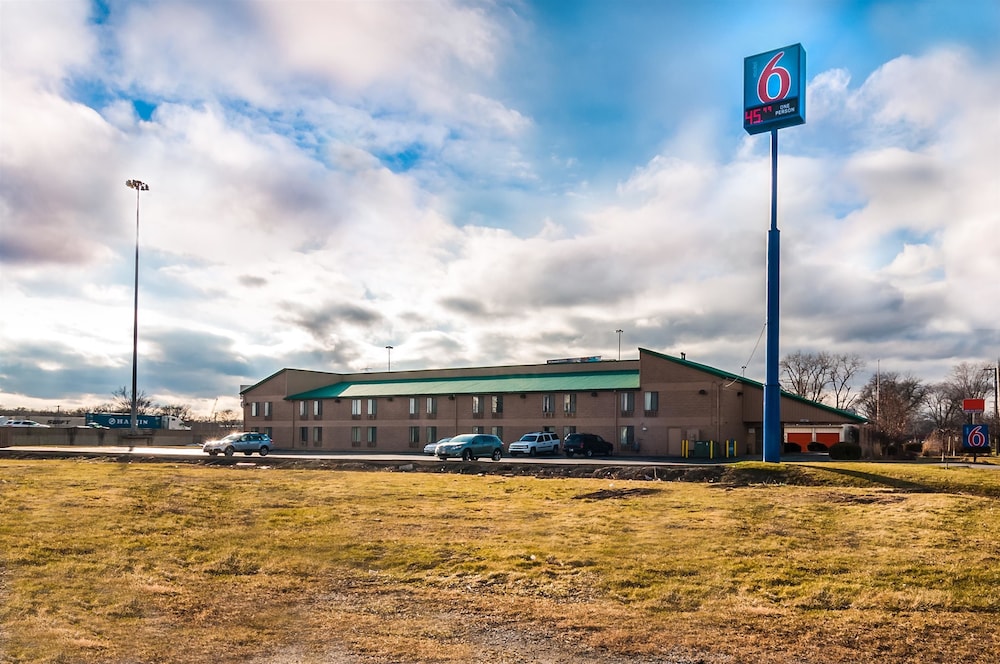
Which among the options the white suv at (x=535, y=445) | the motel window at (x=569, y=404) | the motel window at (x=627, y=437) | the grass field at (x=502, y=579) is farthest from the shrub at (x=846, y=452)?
the grass field at (x=502, y=579)

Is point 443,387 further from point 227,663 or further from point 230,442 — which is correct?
point 227,663

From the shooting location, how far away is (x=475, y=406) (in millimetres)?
68312

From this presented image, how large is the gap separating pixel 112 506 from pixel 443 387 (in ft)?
178

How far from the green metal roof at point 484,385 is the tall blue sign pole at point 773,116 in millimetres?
26590

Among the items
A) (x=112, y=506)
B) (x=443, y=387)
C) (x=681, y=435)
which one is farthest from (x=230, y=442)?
(x=112, y=506)

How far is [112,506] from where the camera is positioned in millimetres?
18734

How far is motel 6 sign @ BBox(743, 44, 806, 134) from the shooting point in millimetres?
33469

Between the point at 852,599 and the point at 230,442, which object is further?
the point at 230,442

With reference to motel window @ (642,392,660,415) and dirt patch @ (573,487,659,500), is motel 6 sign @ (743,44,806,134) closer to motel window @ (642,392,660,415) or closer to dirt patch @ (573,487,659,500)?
dirt patch @ (573,487,659,500)

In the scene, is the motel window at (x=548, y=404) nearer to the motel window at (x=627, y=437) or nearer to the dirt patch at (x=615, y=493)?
the motel window at (x=627, y=437)

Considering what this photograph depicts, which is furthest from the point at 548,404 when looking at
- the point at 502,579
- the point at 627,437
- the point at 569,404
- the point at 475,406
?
the point at 502,579

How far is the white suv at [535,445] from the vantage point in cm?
5281

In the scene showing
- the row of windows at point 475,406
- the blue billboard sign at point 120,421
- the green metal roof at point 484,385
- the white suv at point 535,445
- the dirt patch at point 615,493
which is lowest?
the blue billboard sign at point 120,421

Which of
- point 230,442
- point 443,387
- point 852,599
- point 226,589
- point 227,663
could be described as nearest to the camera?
point 227,663
